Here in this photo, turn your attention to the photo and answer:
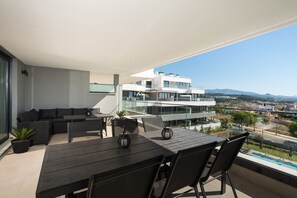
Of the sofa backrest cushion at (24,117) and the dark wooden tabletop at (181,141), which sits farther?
the sofa backrest cushion at (24,117)

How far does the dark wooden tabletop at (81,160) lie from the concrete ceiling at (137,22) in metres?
1.73

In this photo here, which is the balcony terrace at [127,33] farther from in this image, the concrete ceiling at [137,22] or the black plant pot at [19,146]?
the black plant pot at [19,146]

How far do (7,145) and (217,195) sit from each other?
4.80 m

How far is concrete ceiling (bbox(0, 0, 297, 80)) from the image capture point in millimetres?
1936

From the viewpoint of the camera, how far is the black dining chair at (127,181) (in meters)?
0.88

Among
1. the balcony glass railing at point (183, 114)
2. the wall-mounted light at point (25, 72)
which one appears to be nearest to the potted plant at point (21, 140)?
the wall-mounted light at point (25, 72)

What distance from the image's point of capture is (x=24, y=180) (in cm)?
247

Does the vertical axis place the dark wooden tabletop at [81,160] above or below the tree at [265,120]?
below

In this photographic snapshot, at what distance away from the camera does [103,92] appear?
761 cm

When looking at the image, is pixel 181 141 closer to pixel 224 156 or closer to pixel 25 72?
pixel 224 156

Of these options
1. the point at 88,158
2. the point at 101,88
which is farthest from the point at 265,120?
the point at 101,88

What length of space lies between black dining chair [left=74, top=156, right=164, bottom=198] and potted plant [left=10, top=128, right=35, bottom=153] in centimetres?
368

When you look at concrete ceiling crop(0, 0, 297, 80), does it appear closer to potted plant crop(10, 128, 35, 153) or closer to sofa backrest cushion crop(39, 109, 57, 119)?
potted plant crop(10, 128, 35, 153)

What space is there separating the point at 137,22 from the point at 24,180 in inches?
120
